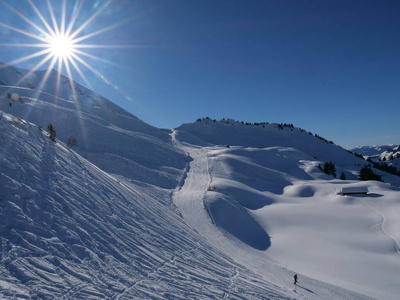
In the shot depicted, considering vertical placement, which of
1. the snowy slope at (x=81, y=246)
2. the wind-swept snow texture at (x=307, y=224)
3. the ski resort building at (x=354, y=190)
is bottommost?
the snowy slope at (x=81, y=246)

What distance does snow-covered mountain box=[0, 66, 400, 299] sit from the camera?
5.51 m

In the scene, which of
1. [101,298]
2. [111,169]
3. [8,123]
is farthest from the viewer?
[111,169]

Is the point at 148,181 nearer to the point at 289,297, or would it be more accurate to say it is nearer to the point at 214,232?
the point at 214,232

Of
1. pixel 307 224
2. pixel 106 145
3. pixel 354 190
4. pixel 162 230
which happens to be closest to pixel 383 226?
pixel 307 224

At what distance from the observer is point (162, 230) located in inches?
430

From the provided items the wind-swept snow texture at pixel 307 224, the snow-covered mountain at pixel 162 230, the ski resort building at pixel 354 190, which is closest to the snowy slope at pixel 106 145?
the snow-covered mountain at pixel 162 230

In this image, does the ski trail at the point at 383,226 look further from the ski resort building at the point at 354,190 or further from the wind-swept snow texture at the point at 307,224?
the ski resort building at the point at 354,190

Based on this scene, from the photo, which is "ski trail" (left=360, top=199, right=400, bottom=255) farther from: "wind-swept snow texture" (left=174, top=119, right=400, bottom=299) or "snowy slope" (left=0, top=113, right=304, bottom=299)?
"snowy slope" (left=0, top=113, right=304, bottom=299)

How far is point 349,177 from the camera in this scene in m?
55.2

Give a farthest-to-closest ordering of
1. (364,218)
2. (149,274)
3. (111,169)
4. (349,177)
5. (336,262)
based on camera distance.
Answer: (349,177), (111,169), (364,218), (336,262), (149,274)

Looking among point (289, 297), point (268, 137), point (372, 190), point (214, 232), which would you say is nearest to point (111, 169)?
point (214, 232)

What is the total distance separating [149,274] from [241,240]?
12.0m

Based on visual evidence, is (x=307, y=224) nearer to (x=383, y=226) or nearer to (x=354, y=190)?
(x=383, y=226)

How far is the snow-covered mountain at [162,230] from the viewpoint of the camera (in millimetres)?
5512
